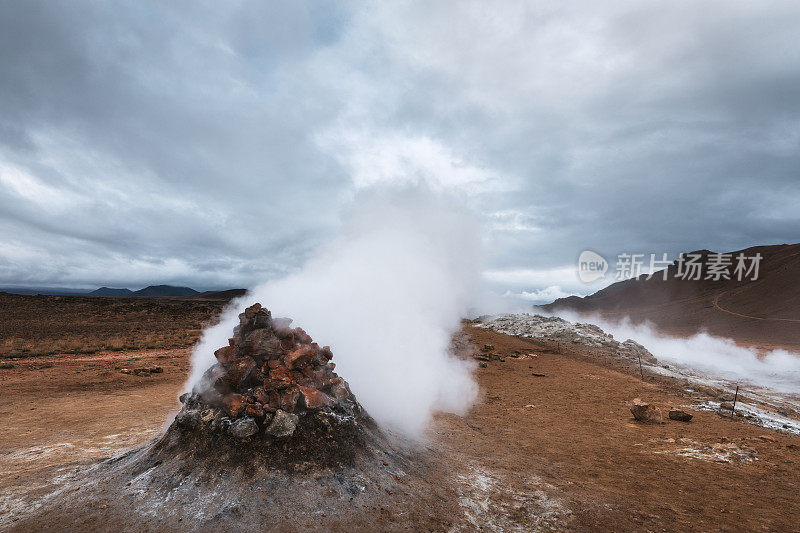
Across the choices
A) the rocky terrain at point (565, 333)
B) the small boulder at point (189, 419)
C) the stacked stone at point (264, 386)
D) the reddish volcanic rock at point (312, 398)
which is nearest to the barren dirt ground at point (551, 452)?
the small boulder at point (189, 419)

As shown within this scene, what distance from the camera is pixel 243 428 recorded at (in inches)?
185

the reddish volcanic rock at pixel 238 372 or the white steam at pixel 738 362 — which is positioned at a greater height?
the white steam at pixel 738 362

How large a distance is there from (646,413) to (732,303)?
7258cm

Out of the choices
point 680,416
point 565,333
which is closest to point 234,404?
point 680,416

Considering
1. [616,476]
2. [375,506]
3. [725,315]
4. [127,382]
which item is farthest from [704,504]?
[725,315]

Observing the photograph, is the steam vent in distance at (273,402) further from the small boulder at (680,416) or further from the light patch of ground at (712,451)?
the small boulder at (680,416)

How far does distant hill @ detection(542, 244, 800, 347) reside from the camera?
4762 cm

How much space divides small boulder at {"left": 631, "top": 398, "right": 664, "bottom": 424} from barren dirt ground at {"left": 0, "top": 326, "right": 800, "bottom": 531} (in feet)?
1.25

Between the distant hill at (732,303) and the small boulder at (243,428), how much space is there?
2143 inches

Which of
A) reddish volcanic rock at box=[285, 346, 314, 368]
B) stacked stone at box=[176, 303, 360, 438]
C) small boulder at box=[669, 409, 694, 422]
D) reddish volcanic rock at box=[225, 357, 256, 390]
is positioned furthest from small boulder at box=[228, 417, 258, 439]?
small boulder at box=[669, 409, 694, 422]

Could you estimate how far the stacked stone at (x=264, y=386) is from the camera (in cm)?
485

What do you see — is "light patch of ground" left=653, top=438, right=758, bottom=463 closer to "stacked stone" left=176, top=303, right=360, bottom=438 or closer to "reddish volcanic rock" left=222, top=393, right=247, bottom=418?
"stacked stone" left=176, top=303, right=360, bottom=438

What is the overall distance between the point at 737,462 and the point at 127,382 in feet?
58.3

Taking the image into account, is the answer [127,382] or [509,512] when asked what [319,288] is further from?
[127,382]
